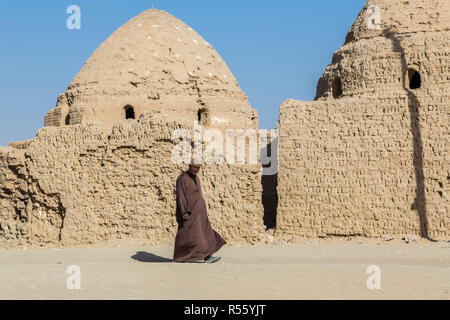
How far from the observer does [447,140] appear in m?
12.9

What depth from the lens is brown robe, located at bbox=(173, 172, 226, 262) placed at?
9602mm

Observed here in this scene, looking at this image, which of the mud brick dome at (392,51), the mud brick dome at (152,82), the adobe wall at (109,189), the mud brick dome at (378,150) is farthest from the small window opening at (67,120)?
the mud brick dome at (392,51)

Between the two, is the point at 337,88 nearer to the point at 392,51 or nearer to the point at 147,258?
the point at 392,51

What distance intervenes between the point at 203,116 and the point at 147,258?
7473mm

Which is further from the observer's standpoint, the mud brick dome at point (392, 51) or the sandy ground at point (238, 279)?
the mud brick dome at point (392, 51)

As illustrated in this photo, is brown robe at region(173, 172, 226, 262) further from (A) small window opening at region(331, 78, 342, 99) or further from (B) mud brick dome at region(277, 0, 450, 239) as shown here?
(A) small window opening at region(331, 78, 342, 99)

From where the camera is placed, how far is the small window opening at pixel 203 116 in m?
17.8

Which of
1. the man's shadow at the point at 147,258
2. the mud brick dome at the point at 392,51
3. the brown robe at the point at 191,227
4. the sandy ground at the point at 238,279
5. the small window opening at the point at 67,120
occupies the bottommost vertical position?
the man's shadow at the point at 147,258

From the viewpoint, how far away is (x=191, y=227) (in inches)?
380

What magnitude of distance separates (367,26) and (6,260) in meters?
9.34

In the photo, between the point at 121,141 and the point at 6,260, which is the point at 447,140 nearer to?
the point at 121,141

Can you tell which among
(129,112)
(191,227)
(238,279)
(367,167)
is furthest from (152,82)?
(238,279)

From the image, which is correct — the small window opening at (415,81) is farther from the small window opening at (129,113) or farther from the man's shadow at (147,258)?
the small window opening at (129,113)

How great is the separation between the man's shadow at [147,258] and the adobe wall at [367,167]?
3.20 m
